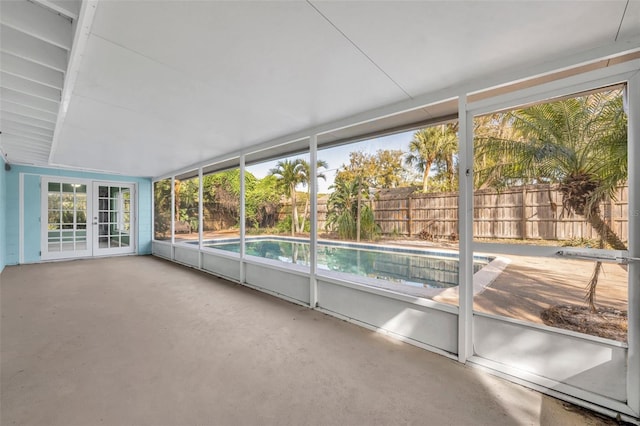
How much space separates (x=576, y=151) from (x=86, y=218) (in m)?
9.44

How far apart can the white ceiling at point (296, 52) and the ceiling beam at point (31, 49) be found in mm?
16

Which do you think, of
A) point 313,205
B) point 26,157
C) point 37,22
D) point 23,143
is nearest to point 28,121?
point 23,143

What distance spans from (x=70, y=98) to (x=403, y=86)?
3.03 m

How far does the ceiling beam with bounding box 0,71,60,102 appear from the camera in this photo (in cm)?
229

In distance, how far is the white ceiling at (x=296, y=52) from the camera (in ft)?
4.67

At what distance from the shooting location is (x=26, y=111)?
2.94 metres

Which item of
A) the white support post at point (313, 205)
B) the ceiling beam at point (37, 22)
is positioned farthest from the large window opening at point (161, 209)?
the ceiling beam at point (37, 22)

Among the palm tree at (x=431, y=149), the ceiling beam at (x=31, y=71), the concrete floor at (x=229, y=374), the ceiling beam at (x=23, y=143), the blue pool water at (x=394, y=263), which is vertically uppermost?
the ceiling beam at (x=31, y=71)

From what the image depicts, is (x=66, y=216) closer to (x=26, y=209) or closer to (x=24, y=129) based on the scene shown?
(x=26, y=209)

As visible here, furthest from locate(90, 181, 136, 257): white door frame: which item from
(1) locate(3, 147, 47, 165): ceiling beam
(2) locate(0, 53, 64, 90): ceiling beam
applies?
(2) locate(0, 53, 64, 90): ceiling beam

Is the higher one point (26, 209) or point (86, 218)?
point (26, 209)

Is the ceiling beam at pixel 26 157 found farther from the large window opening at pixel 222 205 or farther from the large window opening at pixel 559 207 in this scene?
the large window opening at pixel 559 207

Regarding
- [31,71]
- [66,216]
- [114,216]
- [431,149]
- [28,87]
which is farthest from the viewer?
[114,216]

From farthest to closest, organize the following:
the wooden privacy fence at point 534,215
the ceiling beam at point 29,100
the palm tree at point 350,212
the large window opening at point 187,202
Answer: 1. the large window opening at point 187,202
2. the palm tree at point 350,212
3. the ceiling beam at point 29,100
4. the wooden privacy fence at point 534,215
